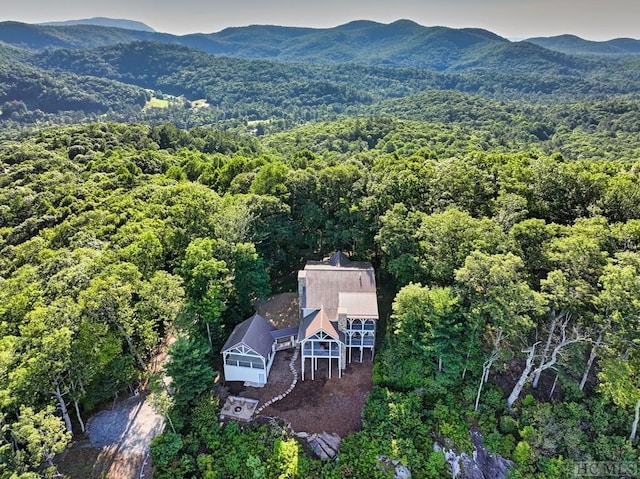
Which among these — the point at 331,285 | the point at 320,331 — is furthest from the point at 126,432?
the point at 331,285

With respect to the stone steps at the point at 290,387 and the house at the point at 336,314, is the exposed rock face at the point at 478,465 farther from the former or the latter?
the stone steps at the point at 290,387

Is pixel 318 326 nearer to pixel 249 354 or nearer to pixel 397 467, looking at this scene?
pixel 249 354

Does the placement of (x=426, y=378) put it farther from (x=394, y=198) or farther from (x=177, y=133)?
(x=177, y=133)

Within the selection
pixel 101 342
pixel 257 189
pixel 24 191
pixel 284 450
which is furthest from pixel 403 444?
pixel 24 191

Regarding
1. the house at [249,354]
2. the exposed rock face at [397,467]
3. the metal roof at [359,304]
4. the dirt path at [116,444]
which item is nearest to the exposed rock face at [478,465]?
the exposed rock face at [397,467]

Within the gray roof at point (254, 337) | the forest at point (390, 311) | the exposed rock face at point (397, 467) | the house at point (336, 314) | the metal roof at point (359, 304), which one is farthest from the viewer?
the metal roof at point (359, 304)
